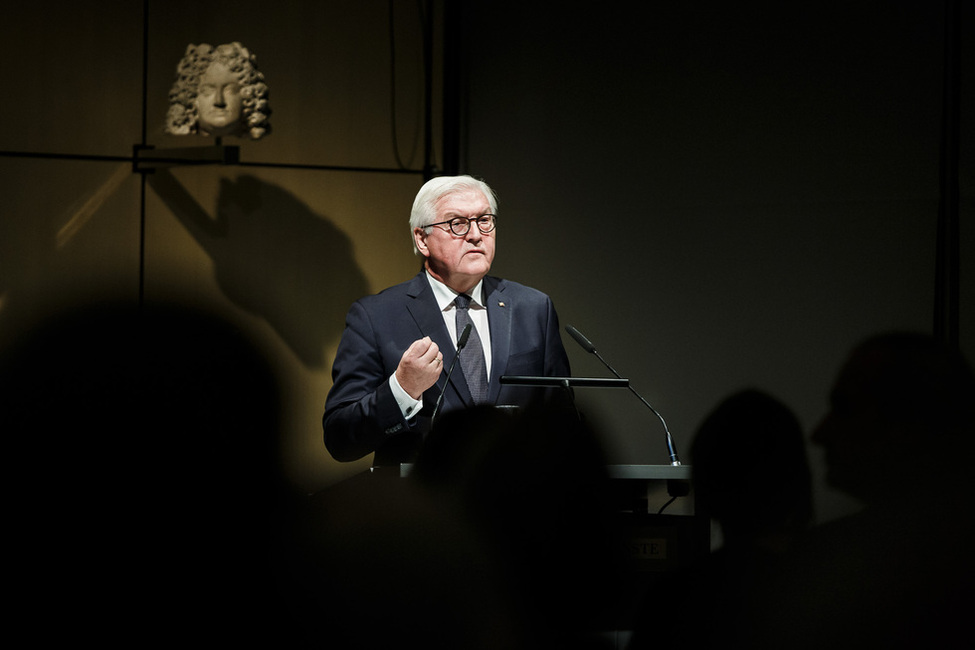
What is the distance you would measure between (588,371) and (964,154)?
1669 mm

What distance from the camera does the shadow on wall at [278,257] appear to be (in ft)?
13.4

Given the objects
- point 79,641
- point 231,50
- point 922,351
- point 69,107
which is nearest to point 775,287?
point 922,351

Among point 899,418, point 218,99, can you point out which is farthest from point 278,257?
point 899,418

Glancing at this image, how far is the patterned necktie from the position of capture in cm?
277

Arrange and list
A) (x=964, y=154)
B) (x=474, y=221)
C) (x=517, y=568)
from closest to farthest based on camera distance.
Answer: (x=517, y=568) < (x=474, y=221) < (x=964, y=154)

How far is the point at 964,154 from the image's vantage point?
363 cm

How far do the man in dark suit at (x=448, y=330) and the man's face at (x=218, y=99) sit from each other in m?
1.13

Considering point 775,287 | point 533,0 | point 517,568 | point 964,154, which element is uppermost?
point 533,0

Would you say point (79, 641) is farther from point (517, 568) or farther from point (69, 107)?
point (69, 107)

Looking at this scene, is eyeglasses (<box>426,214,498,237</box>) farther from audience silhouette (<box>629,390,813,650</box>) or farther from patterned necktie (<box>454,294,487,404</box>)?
audience silhouette (<box>629,390,813,650</box>)

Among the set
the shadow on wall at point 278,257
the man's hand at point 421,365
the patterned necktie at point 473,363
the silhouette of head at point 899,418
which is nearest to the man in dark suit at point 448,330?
the patterned necktie at point 473,363

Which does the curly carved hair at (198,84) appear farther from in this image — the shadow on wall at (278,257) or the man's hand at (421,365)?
the man's hand at (421,365)

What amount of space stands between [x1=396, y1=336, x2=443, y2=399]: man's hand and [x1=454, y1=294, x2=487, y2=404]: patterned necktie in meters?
0.35

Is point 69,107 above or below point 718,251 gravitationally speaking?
above
